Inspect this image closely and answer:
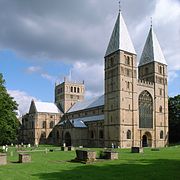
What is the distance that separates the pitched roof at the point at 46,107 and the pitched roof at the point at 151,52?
1432 inches

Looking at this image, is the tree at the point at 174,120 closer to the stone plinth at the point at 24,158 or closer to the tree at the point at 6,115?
→ the tree at the point at 6,115

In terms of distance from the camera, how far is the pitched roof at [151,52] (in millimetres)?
75500

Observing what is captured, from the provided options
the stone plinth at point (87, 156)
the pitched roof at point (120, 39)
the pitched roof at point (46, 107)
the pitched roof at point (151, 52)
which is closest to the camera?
the stone plinth at point (87, 156)

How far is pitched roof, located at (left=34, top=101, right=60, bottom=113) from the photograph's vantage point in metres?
99.0

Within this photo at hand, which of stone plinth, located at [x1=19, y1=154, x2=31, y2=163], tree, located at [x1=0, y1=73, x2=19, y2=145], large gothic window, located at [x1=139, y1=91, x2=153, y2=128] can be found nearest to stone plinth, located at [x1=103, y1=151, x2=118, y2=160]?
stone plinth, located at [x1=19, y1=154, x2=31, y2=163]

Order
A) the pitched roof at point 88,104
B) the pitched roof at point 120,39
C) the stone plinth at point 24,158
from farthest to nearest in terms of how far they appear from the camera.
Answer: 1. the pitched roof at point 88,104
2. the pitched roof at point 120,39
3. the stone plinth at point 24,158

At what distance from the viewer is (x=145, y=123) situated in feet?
229

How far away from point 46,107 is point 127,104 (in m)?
41.4

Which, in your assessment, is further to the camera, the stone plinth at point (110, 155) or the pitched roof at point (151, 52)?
the pitched roof at point (151, 52)

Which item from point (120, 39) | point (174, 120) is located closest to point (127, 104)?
point (120, 39)

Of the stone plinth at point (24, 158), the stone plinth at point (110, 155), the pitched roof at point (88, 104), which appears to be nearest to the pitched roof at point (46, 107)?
the pitched roof at point (88, 104)

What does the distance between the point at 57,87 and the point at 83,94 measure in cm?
994

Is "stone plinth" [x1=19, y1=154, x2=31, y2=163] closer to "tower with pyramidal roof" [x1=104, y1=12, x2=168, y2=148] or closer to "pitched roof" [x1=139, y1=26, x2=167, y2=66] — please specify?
"tower with pyramidal roof" [x1=104, y1=12, x2=168, y2=148]

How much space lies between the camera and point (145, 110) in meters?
70.7
